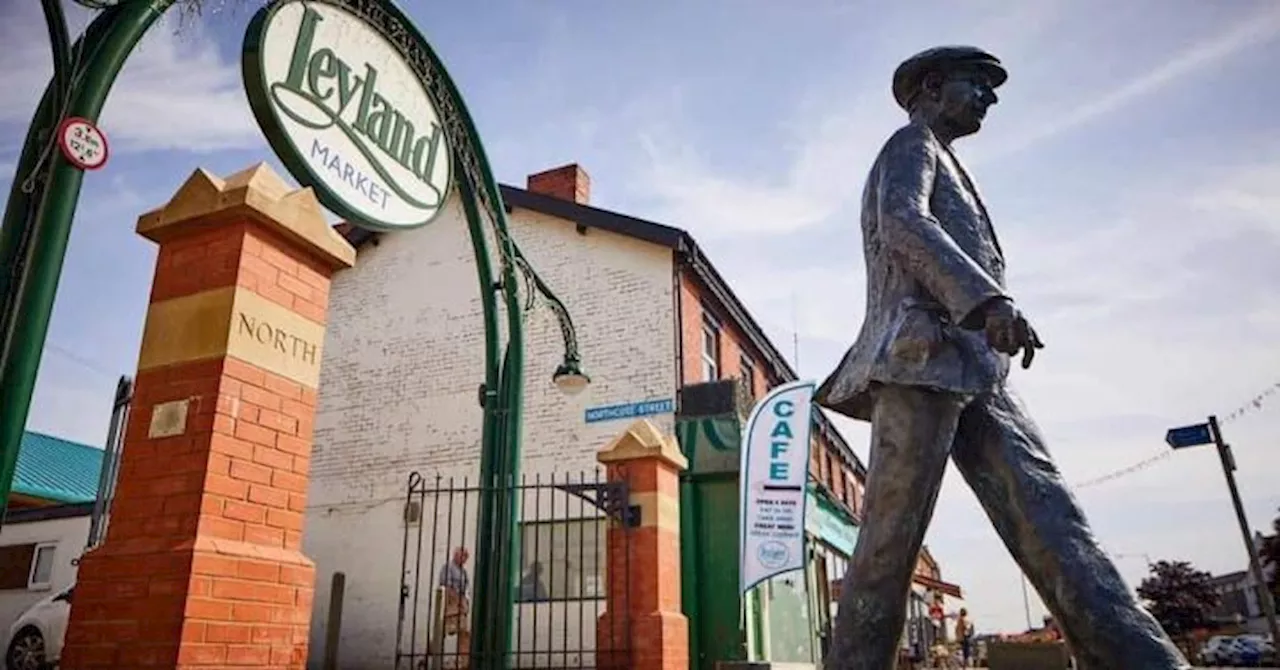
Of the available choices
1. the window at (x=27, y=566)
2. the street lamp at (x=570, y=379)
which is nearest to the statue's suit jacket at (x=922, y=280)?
the street lamp at (x=570, y=379)

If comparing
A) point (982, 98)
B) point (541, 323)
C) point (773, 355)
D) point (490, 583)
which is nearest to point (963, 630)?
point (773, 355)

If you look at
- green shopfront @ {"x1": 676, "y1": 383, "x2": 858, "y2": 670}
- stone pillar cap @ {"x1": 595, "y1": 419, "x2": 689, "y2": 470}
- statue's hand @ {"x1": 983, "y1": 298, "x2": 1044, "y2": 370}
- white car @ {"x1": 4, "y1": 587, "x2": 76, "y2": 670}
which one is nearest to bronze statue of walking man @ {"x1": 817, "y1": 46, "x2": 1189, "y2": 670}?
statue's hand @ {"x1": 983, "y1": 298, "x2": 1044, "y2": 370}

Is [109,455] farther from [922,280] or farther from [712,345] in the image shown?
[712,345]

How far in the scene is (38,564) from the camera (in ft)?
54.4

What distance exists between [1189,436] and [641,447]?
12.5 metres

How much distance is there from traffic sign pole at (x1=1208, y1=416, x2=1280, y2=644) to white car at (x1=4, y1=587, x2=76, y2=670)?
58.9 ft

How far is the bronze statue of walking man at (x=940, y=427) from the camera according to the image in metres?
2.46

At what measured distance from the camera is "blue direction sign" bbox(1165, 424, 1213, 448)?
595 inches

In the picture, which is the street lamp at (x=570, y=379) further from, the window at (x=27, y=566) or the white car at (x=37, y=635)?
the window at (x=27, y=566)

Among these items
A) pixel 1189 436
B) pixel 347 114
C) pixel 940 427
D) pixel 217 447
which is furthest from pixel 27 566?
Answer: pixel 1189 436

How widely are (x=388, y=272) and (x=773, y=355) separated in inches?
350

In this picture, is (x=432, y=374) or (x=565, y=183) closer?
(x=432, y=374)

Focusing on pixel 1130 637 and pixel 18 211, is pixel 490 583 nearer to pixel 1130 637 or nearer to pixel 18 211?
pixel 18 211

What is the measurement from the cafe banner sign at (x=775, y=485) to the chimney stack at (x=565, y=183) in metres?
7.68
